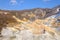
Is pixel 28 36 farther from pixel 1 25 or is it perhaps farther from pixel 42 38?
pixel 1 25

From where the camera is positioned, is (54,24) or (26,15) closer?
(54,24)

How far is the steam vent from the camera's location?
6820 mm

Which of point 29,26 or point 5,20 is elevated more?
point 5,20

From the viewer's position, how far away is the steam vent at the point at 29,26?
6.82 metres

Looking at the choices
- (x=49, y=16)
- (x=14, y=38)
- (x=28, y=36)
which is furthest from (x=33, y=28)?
(x=49, y=16)

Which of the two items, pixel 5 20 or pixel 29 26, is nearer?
pixel 5 20

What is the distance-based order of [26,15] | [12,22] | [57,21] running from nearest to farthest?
[12,22] < [57,21] < [26,15]

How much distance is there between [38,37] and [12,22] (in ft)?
4.27

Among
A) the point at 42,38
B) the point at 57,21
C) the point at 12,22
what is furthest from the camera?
the point at 57,21

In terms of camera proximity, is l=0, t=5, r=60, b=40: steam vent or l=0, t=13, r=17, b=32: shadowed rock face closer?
l=0, t=5, r=60, b=40: steam vent

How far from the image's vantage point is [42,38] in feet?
22.0

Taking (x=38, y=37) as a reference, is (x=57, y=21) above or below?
above

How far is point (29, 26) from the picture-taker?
23.8 ft

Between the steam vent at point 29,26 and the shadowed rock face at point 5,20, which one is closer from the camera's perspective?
the steam vent at point 29,26
